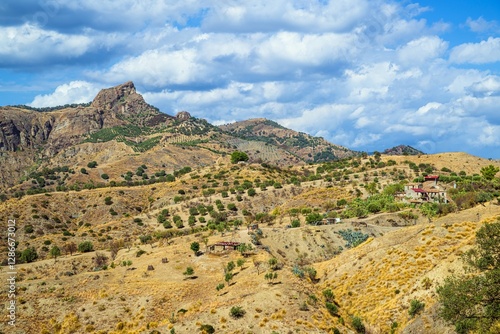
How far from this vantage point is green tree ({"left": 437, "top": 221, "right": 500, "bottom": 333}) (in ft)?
102

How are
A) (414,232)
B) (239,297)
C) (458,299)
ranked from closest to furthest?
(458,299) → (239,297) → (414,232)

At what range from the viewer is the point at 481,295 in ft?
103

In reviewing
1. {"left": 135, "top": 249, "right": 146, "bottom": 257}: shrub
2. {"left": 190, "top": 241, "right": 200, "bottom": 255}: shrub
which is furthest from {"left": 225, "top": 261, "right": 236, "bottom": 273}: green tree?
{"left": 135, "top": 249, "right": 146, "bottom": 257}: shrub

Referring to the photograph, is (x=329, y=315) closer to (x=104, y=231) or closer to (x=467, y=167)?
(x=104, y=231)

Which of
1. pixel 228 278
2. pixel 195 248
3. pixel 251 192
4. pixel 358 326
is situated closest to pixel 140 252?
pixel 195 248

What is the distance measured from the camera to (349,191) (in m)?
124

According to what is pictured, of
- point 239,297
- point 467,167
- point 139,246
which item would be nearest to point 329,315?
point 239,297

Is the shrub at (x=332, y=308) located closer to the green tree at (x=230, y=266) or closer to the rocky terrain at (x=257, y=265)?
the rocky terrain at (x=257, y=265)

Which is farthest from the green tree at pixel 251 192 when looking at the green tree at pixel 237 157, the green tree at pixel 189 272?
the green tree at pixel 189 272

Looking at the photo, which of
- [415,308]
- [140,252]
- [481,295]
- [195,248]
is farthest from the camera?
[140,252]

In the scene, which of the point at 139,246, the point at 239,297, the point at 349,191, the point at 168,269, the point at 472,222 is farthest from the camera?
the point at 349,191

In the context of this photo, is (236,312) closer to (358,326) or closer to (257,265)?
(358,326)

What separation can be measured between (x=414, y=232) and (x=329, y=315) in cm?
2019

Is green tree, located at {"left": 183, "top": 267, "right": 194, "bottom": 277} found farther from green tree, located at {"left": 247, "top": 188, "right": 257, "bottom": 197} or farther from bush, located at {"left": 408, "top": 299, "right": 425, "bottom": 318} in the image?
green tree, located at {"left": 247, "top": 188, "right": 257, "bottom": 197}
